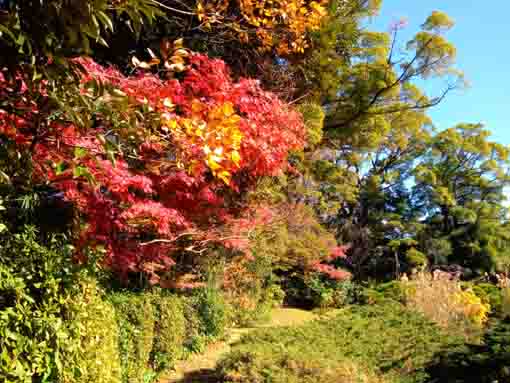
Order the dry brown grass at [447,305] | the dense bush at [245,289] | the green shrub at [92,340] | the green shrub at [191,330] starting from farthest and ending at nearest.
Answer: the dense bush at [245,289], the dry brown grass at [447,305], the green shrub at [191,330], the green shrub at [92,340]

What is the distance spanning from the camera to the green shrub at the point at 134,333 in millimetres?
4324

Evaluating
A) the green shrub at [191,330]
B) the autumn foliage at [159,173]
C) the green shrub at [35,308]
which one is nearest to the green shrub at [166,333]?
the autumn foliage at [159,173]

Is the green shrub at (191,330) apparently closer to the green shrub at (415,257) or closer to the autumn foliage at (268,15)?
the autumn foliage at (268,15)

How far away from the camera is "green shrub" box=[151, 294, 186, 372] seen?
5129 mm

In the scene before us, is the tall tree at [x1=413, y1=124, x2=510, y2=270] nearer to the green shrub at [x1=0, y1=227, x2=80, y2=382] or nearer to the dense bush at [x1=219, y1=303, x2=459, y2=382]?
the dense bush at [x1=219, y1=303, x2=459, y2=382]

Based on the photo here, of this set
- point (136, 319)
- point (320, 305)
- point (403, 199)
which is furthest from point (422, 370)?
point (403, 199)

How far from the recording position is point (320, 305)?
13664 mm

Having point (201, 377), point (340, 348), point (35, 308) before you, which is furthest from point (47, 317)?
point (340, 348)

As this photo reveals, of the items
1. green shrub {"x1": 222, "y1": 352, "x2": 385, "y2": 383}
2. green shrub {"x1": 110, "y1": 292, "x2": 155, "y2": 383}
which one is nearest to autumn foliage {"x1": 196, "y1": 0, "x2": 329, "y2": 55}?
green shrub {"x1": 110, "y1": 292, "x2": 155, "y2": 383}

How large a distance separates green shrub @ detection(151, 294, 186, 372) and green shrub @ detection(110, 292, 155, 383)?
254mm

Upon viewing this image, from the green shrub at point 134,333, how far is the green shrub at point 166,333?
10.0 inches

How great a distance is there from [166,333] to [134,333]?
790 millimetres

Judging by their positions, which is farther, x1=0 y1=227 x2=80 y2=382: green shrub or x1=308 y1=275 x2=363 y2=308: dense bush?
x1=308 y1=275 x2=363 y2=308: dense bush

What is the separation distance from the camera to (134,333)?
4.49 m
